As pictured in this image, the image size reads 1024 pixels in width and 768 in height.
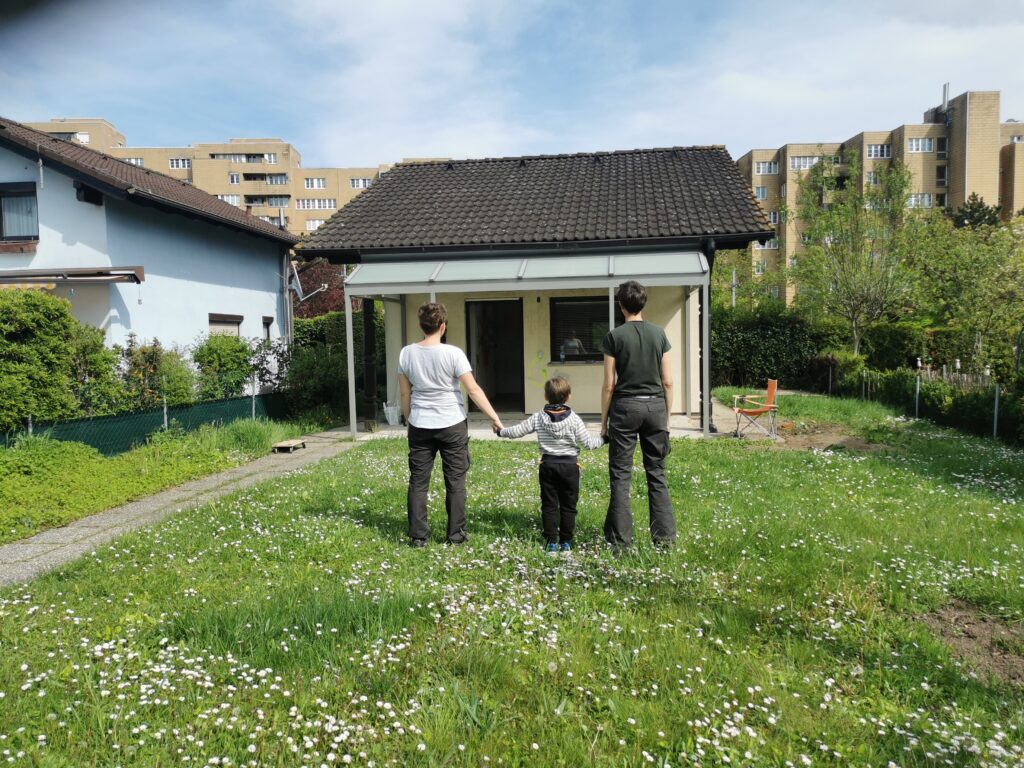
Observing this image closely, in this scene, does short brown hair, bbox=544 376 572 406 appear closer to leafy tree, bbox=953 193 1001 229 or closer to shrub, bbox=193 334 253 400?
shrub, bbox=193 334 253 400

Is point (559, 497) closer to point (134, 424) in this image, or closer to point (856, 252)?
point (134, 424)

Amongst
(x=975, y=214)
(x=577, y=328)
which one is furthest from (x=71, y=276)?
(x=975, y=214)

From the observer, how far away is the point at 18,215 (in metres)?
12.2

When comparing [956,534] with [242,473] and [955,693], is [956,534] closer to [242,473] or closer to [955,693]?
[955,693]

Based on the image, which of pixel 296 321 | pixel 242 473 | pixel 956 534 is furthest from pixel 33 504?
pixel 296 321

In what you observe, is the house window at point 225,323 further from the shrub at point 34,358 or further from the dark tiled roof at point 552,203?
the shrub at point 34,358

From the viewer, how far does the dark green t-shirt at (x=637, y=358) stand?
454cm

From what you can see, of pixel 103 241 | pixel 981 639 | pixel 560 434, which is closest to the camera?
pixel 981 639

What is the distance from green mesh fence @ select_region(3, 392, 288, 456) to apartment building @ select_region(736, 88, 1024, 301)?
145 feet

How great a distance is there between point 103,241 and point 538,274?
771cm

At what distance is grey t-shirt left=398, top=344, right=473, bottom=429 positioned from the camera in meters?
4.71

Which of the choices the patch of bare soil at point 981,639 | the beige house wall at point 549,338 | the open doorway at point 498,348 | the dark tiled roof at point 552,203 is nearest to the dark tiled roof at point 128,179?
the dark tiled roof at point 552,203

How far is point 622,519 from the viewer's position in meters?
4.57

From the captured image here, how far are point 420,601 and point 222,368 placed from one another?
9.21 metres
